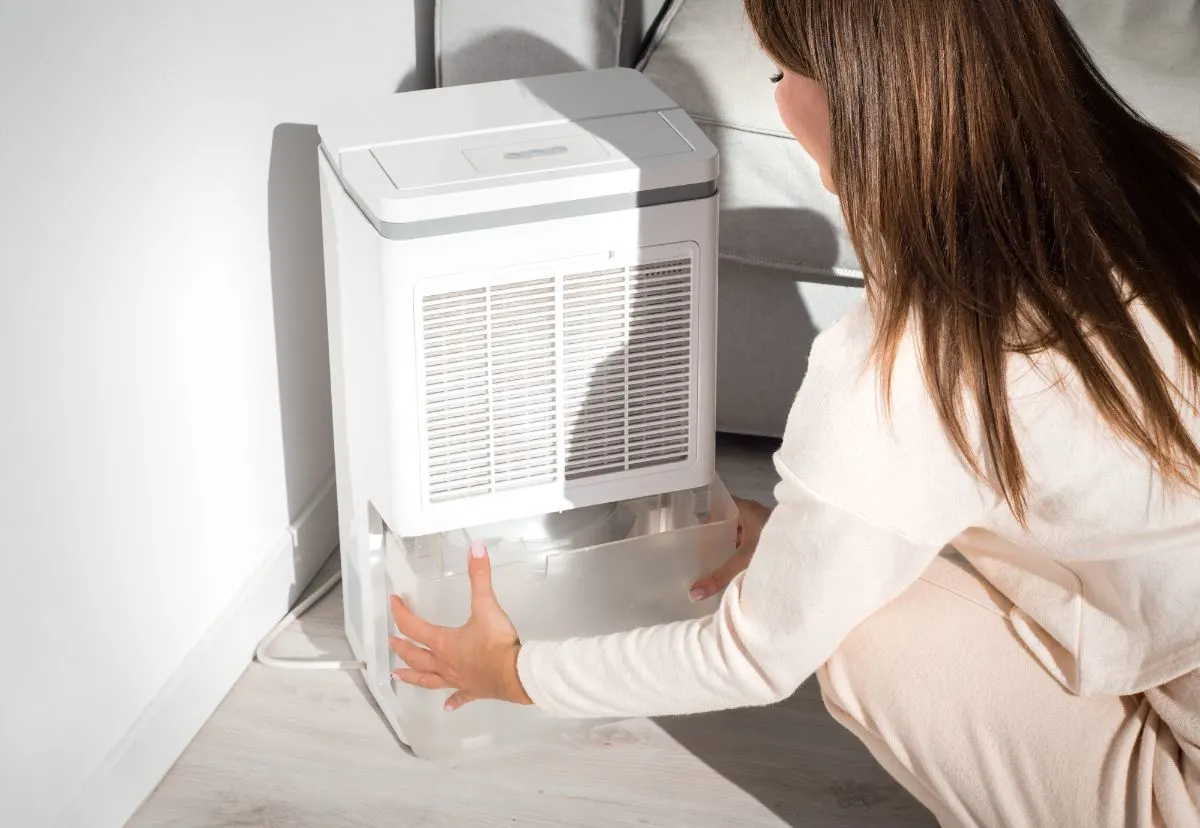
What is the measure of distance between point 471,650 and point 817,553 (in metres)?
0.36

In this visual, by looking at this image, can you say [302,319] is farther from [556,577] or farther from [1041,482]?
[1041,482]

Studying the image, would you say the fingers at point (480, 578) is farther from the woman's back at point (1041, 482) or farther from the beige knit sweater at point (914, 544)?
the woman's back at point (1041, 482)

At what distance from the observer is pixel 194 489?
1326mm

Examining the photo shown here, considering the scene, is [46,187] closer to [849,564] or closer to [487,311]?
[487,311]

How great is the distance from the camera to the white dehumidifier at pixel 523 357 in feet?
3.74

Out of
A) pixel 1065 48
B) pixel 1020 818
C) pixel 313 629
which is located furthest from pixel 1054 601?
pixel 313 629

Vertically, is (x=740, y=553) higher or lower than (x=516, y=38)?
lower

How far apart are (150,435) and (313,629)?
371 mm

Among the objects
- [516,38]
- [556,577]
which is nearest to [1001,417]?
[556,577]

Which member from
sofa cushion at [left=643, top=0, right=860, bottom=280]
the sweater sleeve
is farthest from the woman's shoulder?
sofa cushion at [left=643, top=0, right=860, bottom=280]

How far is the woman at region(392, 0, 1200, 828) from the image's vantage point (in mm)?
896

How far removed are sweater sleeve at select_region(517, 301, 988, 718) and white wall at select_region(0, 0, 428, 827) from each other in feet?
1.38

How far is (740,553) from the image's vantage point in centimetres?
137

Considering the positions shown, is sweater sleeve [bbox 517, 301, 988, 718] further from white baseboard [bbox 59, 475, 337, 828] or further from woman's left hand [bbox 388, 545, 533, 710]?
white baseboard [bbox 59, 475, 337, 828]
